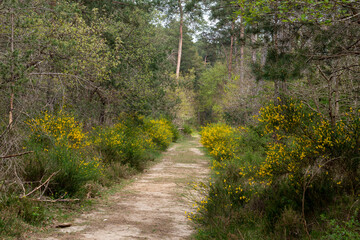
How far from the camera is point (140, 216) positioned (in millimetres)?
6242

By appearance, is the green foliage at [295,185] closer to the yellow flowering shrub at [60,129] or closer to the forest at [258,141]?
the forest at [258,141]

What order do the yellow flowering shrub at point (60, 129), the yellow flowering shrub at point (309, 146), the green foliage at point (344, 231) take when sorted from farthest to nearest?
the yellow flowering shrub at point (60, 129) → the yellow flowering shrub at point (309, 146) → the green foliage at point (344, 231)

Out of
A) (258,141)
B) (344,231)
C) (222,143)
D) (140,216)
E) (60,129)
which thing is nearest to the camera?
(344,231)

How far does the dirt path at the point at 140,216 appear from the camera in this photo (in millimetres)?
5066

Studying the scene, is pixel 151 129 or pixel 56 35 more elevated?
pixel 56 35

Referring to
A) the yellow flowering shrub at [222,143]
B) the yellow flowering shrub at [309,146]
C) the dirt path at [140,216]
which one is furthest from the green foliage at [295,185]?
the yellow flowering shrub at [222,143]

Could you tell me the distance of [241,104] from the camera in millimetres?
16594

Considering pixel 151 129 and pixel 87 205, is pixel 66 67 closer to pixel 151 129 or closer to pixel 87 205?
pixel 87 205

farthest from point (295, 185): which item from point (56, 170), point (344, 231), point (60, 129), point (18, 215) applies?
A: point (60, 129)

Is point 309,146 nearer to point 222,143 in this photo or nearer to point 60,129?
point 60,129

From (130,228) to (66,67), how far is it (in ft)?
14.0

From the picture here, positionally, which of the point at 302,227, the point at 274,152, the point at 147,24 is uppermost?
the point at 147,24

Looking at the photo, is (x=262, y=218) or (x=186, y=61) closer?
(x=262, y=218)

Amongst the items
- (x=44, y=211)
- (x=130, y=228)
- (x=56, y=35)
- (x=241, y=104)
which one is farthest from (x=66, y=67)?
(x=241, y=104)
